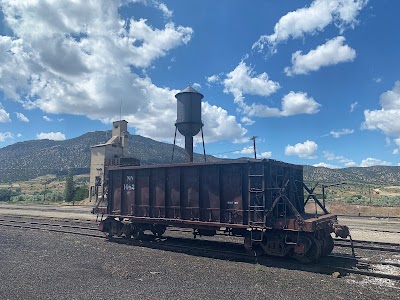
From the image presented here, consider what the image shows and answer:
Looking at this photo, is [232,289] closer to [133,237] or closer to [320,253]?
[320,253]

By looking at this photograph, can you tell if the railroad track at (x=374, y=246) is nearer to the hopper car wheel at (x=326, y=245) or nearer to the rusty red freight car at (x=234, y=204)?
the hopper car wheel at (x=326, y=245)

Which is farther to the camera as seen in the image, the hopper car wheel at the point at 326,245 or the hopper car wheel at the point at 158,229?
the hopper car wheel at the point at 158,229

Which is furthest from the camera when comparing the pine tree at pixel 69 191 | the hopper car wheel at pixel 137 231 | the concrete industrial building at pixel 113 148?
the concrete industrial building at pixel 113 148

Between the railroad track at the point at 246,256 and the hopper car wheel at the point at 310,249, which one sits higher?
the hopper car wheel at the point at 310,249

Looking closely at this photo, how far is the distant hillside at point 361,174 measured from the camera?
417ft

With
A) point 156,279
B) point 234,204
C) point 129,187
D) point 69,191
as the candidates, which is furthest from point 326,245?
point 69,191

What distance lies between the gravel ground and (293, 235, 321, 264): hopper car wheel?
905 millimetres

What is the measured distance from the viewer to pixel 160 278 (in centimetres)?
870

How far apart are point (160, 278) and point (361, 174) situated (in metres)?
159

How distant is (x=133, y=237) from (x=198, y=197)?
4.87 metres

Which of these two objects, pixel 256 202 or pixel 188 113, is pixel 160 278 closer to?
pixel 256 202

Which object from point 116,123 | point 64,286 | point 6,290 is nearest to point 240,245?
point 64,286

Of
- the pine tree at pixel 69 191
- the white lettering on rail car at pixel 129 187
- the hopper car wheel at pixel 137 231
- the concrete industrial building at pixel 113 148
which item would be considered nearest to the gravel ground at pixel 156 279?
the hopper car wheel at pixel 137 231

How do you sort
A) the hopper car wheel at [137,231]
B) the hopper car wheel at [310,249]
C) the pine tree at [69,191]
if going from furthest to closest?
the pine tree at [69,191] < the hopper car wheel at [137,231] < the hopper car wheel at [310,249]
